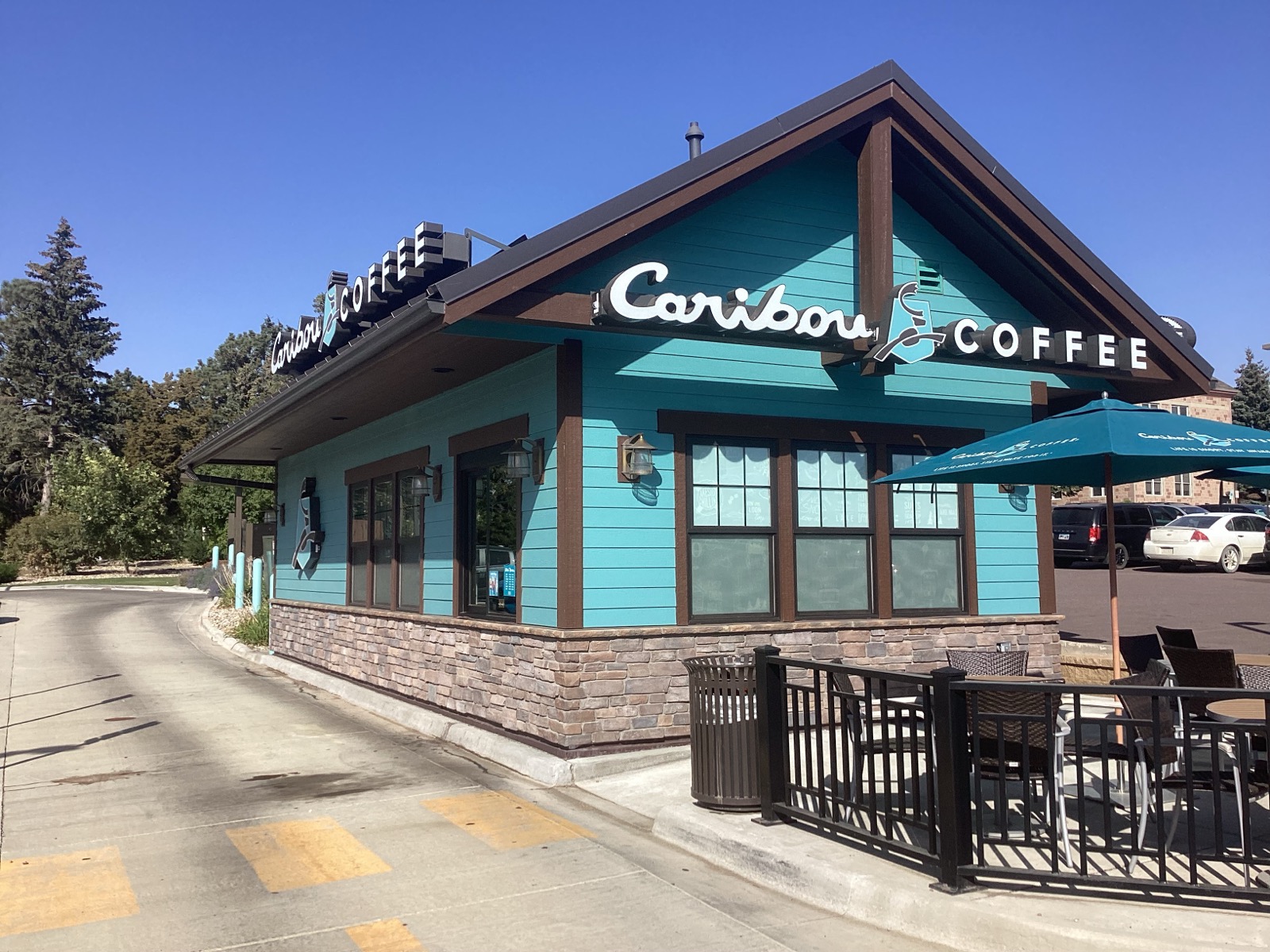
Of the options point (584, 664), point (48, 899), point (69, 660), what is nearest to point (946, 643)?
point (584, 664)

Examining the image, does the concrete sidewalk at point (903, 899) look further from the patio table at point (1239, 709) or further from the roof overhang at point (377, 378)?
the roof overhang at point (377, 378)

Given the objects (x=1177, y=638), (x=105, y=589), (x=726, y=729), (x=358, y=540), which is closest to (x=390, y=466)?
(x=358, y=540)

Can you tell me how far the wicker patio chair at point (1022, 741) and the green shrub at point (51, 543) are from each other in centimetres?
5139

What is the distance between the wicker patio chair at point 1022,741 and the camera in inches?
203

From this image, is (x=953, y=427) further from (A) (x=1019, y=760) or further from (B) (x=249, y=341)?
(B) (x=249, y=341)

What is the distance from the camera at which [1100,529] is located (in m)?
25.3

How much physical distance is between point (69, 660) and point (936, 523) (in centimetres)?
1513

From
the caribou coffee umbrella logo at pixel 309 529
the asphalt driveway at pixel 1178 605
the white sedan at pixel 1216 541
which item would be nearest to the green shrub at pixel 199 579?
the caribou coffee umbrella logo at pixel 309 529

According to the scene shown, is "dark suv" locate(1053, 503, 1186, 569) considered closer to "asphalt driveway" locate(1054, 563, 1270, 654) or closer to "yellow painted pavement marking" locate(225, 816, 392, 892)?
"asphalt driveway" locate(1054, 563, 1270, 654)

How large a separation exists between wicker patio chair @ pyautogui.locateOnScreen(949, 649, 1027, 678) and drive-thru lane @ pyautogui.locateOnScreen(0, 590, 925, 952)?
311 centimetres

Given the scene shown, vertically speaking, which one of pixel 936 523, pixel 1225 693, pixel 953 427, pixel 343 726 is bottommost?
pixel 343 726

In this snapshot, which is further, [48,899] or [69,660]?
Result: [69,660]

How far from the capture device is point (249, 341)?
8150 centimetres

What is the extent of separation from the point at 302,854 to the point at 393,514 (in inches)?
276
